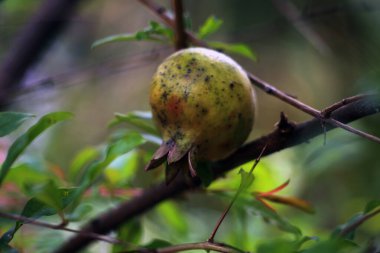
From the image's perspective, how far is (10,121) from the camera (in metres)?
0.56

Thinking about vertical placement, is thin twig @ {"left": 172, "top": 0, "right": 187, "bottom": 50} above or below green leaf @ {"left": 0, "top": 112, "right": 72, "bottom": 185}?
above

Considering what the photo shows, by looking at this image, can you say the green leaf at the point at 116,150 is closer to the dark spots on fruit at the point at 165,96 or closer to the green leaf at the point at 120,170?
the dark spots on fruit at the point at 165,96

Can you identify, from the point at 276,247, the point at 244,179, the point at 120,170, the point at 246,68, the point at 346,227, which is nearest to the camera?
the point at 276,247

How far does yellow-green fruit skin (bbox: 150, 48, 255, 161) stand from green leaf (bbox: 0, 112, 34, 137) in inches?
6.1

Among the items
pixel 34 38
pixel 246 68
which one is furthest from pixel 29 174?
pixel 246 68

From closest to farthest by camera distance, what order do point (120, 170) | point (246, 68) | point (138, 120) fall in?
point (138, 120)
point (120, 170)
point (246, 68)

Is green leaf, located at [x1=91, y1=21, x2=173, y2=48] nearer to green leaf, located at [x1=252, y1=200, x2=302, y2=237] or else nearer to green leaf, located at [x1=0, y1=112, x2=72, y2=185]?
green leaf, located at [x1=0, y1=112, x2=72, y2=185]

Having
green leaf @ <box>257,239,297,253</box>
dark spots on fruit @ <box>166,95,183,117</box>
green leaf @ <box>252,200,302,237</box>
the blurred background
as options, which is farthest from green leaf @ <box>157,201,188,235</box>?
green leaf @ <box>257,239,297,253</box>

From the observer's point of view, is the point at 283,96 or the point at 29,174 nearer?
the point at 283,96

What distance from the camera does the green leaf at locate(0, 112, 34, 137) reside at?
0.55 metres

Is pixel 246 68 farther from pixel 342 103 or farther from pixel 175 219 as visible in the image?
pixel 342 103

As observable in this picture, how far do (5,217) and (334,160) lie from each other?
2.31ft

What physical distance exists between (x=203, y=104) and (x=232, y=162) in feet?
0.36

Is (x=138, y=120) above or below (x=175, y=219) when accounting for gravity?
above
